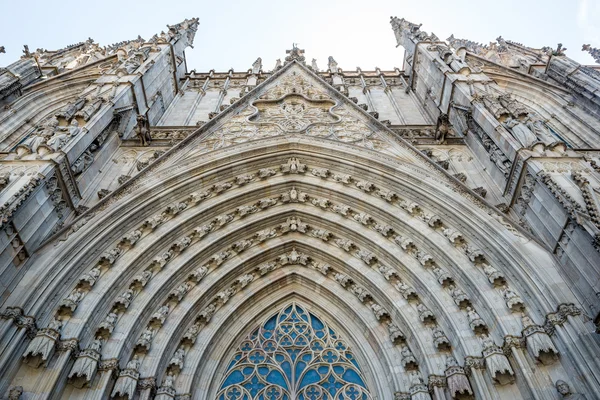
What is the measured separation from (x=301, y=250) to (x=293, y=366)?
283 cm

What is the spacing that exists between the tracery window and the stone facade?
4 centimetres

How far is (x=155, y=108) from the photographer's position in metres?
14.3

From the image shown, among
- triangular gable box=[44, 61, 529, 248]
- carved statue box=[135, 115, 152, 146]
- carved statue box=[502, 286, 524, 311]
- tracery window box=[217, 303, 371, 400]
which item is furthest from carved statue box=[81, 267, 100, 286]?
carved statue box=[502, 286, 524, 311]

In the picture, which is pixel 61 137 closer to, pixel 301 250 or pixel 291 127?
pixel 291 127

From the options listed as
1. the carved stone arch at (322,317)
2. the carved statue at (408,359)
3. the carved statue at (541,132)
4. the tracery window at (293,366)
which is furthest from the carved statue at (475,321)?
the carved statue at (541,132)

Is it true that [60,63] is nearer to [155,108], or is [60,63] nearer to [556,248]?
[155,108]

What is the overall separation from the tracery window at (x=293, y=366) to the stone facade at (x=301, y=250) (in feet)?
0.13

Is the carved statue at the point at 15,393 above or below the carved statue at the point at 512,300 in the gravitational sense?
below

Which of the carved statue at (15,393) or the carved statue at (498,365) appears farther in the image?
the carved statue at (498,365)

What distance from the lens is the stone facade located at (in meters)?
6.77

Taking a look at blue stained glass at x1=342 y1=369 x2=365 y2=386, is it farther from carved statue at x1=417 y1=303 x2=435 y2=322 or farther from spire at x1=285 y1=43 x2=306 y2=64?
spire at x1=285 y1=43 x2=306 y2=64

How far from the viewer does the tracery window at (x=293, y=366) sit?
27.5 feet

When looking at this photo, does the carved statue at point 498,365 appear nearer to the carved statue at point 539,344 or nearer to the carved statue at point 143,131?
the carved statue at point 539,344

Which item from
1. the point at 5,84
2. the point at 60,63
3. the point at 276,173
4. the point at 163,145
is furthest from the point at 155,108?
the point at 60,63
